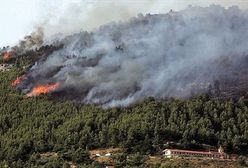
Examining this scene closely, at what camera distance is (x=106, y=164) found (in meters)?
192

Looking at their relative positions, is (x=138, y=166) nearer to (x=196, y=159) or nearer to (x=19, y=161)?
(x=196, y=159)

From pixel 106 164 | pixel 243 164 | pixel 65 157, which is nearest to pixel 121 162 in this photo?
pixel 106 164

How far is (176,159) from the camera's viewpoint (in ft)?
633

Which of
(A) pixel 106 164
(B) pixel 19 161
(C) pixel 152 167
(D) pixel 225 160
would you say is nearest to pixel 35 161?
(B) pixel 19 161

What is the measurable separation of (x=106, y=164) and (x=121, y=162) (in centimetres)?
467

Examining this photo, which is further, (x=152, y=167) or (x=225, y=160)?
(x=225, y=160)

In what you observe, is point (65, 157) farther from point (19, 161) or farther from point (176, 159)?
Answer: point (176, 159)

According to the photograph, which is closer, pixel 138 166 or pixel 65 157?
pixel 138 166

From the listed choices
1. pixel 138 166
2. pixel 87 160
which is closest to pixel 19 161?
pixel 87 160

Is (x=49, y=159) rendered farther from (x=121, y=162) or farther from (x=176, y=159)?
(x=176, y=159)

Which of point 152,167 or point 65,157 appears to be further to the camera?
point 65,157

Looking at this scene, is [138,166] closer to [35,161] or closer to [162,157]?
[162,157]

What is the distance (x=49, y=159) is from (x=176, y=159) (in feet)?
113

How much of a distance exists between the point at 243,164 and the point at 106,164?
121 ft
